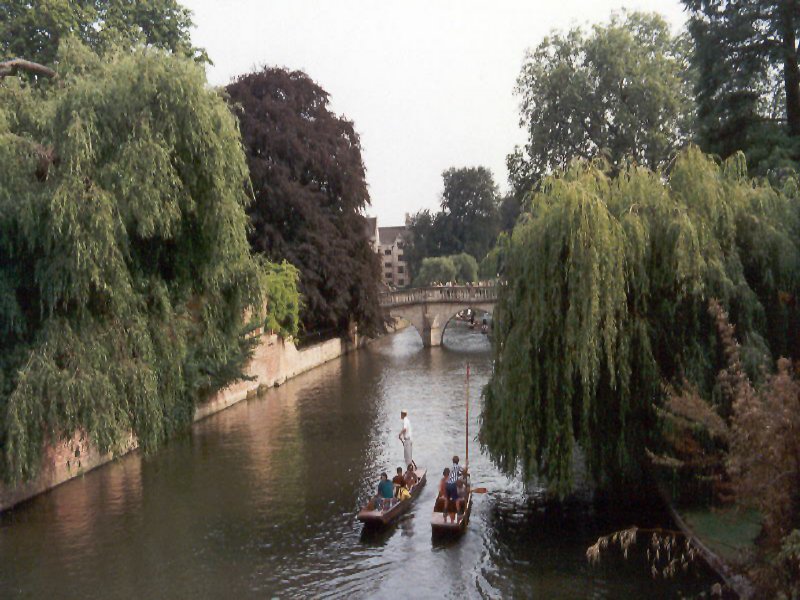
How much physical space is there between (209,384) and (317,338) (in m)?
15.2

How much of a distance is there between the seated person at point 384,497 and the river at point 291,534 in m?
0.48

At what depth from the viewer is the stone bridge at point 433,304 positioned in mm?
45094

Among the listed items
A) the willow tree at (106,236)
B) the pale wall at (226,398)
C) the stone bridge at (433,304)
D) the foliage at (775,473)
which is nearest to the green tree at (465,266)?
the pale wall at (226,398)

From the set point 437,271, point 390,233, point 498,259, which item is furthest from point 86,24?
point 390,233

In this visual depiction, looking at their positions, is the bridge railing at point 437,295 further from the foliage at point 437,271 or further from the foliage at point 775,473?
the foliage at point 775,473

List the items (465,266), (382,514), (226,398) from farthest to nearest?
1. (465,266)
2. (226,398)
3. (382,514)

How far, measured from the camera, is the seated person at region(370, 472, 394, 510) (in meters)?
13.6

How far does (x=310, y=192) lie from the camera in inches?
1389

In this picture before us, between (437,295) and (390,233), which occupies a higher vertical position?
(390,233)

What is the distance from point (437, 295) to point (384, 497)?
31.7 m

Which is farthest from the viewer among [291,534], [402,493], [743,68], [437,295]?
[437,295]

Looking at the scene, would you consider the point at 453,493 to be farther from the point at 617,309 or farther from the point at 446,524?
the point at 617,309

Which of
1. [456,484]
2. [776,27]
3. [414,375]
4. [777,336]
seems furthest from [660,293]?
[414,375]

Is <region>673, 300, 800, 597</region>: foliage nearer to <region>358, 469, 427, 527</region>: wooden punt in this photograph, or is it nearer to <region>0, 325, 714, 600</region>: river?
<region>0, 325, 714, 600</region>: river
